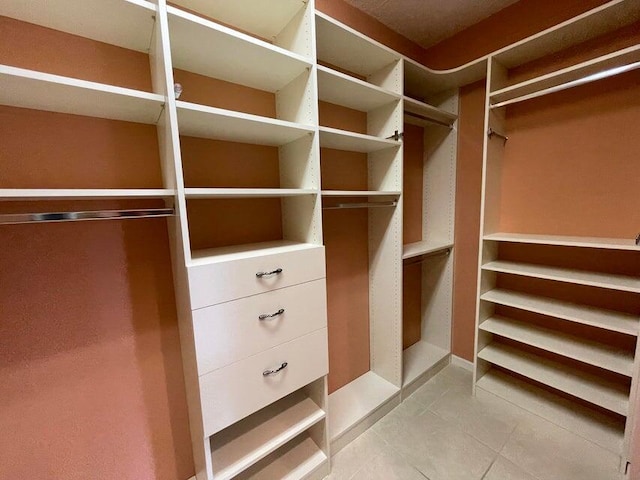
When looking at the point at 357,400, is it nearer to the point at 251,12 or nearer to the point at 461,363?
the point at 461,363

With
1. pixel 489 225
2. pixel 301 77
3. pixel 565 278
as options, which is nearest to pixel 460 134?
pixel 489 225

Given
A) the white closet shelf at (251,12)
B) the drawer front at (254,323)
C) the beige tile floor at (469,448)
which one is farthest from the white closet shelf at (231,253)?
the beige tile floor at (469,448)

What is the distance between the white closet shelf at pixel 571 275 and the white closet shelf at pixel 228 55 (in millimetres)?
1800

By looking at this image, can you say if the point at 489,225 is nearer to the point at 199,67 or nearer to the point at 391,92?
the point at 391,92

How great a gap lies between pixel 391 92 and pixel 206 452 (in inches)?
82.0

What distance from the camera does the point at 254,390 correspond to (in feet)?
3.74

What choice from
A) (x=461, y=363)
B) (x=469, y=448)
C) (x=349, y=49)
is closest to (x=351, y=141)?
(x=349, y=49)

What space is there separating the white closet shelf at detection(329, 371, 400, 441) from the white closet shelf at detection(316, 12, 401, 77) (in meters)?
2.28

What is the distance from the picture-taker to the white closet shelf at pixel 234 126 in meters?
0.98

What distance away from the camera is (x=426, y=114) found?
6.94ft

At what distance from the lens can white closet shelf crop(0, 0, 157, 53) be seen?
33.7 inches

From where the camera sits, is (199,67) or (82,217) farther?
(199,67)

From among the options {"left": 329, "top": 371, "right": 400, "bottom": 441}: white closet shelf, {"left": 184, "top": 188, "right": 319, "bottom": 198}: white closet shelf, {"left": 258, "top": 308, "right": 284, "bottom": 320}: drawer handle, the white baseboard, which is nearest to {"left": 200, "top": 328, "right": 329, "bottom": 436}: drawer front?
{"left": 258, "top": 308, "right": 284, "bottom": 320}: drawer handle

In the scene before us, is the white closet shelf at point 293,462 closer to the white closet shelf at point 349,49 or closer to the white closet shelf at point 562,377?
the white closet shelf at point 562,377
